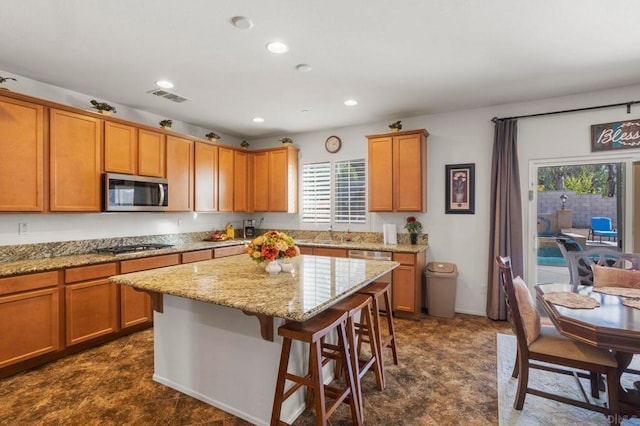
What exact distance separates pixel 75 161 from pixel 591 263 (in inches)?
206

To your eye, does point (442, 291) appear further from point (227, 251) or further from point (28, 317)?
point (28, 317)

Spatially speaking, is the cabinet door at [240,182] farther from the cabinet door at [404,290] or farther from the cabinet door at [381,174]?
the cabinet door at [404,290]

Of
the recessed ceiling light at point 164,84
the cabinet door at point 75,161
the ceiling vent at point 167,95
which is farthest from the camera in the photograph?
the ceiling vent at point 167,95

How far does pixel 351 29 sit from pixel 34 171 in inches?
127

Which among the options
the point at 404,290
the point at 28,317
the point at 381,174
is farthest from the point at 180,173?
the point at 404,290

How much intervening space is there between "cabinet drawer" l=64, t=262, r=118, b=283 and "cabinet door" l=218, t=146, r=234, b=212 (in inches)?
78.1

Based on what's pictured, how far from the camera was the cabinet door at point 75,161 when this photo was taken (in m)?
3.26

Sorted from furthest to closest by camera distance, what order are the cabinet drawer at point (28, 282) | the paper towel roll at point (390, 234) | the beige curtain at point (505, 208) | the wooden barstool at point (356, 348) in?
the paper towel roll at point (390, 234)
the beige curtain at point (505, 208)
the cabinet drawer at point (28, 282)
the wooden barstool at point (356, 348)

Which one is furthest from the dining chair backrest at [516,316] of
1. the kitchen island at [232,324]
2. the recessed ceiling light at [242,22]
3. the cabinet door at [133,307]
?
the cabinet door at [133,307]

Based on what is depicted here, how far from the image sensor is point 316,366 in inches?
70.0

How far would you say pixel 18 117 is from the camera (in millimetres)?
2988

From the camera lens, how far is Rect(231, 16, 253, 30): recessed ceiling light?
7.49ft

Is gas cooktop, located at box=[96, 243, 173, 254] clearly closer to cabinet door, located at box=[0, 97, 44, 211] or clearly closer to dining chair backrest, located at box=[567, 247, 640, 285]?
cabinet door, located at box=[0, 97, 44, 211]

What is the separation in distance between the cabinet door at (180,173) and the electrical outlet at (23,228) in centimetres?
148
